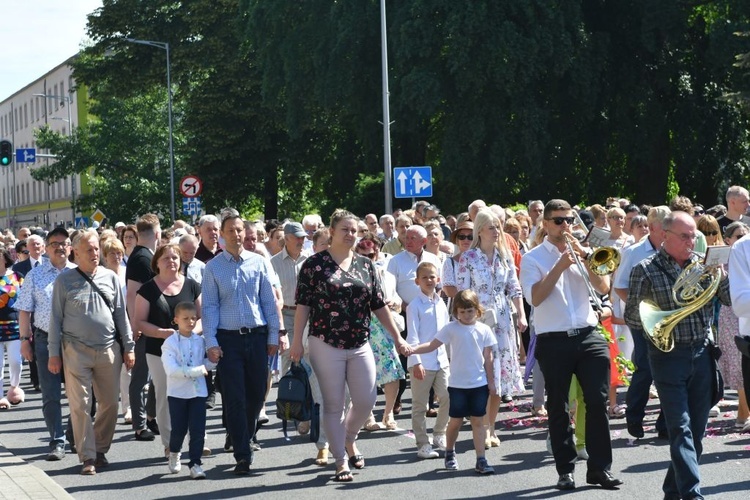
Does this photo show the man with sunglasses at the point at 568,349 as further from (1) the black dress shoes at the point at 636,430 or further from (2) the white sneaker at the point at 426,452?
(1) the black dress shoes at the point at 636,430

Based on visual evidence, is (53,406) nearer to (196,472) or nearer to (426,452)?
(196,472)

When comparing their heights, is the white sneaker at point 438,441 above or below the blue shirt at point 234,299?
below

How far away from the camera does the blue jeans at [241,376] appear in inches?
372

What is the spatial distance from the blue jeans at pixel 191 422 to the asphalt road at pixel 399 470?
233 mm

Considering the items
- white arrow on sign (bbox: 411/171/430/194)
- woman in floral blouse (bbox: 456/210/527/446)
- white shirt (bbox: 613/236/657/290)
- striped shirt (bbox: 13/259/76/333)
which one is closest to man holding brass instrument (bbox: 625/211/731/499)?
white shirt (bbox: 613/236/657/290)

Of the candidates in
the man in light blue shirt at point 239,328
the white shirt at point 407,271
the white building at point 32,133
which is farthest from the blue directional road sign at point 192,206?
the white building at point 32,133

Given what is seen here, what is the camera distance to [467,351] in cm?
952

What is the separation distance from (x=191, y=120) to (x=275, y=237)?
30.5 m

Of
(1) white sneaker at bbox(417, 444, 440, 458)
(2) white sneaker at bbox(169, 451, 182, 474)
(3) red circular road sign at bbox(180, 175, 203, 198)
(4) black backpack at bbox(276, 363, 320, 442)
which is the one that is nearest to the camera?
(4) black backpack at bbox(276, 363, 320, 442)

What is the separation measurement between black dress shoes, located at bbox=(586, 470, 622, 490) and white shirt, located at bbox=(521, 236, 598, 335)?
3.19ft

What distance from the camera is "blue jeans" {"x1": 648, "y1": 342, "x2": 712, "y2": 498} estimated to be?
7238 mm

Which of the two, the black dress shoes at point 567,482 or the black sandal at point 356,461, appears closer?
the black dress shoes at point 567,482

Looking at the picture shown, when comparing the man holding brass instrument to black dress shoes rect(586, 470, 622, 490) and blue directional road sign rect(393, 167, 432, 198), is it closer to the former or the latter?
black dress shoes rect(586, 470, 622, 490)

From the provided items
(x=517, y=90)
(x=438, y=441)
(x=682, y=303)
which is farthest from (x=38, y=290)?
(x=517, y=90)
